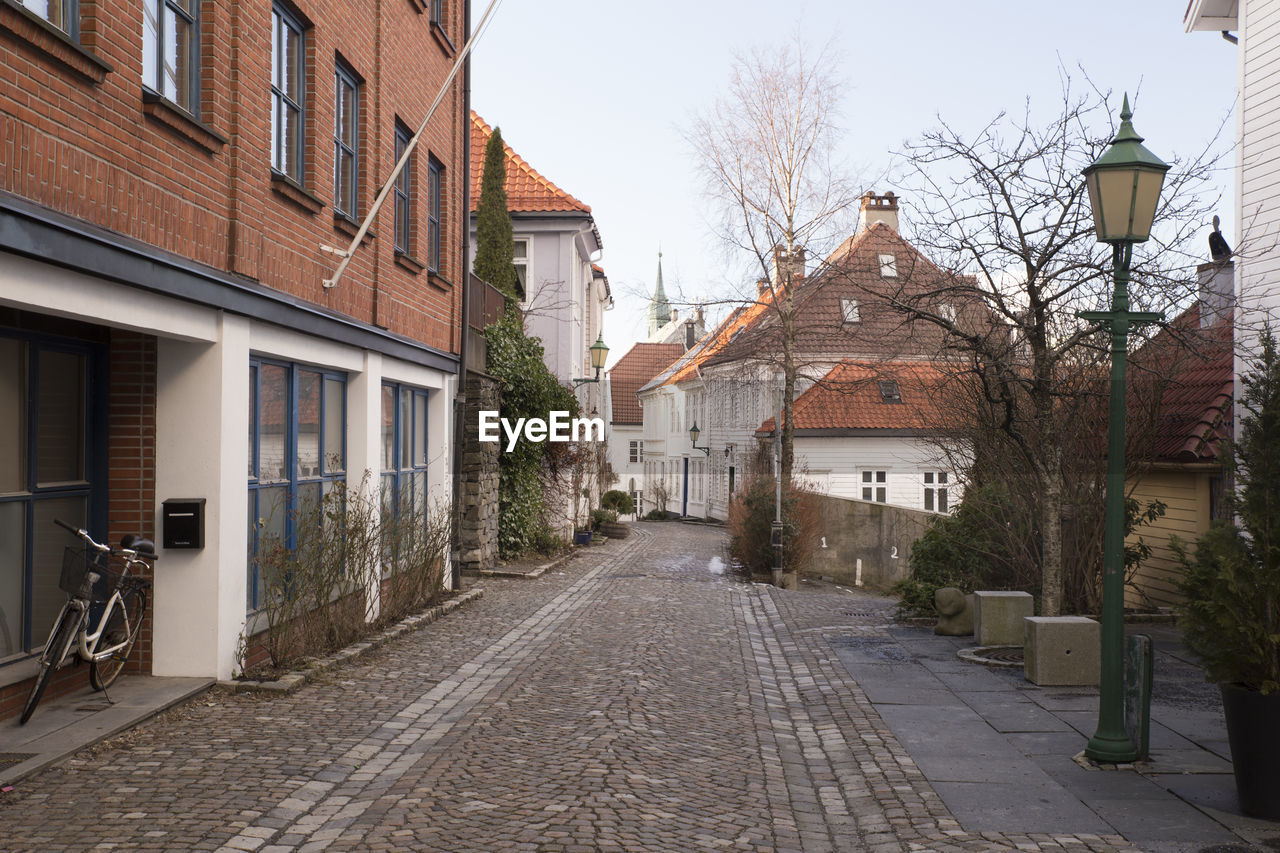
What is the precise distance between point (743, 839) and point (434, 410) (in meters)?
11.8

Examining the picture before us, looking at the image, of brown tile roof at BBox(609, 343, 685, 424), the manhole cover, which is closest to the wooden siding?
the manhole cover

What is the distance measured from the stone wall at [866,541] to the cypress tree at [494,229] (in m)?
8.29

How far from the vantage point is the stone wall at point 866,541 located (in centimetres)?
2233

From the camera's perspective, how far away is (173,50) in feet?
27.5

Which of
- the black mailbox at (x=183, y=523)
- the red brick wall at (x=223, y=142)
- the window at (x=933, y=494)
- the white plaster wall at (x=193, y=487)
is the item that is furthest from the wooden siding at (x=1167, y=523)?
the window at (x=933, y=494)

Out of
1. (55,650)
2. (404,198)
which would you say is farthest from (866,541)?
(55,650)

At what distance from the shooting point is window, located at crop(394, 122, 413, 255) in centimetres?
1477

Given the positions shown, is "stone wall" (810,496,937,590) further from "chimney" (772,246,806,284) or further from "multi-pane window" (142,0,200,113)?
"multi-pane window" (142,0,200,113)

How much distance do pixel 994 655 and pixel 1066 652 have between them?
176cm

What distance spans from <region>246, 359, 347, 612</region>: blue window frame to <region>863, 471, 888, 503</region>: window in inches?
1046

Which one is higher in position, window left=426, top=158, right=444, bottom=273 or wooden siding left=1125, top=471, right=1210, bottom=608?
window left=426, top=158, right=444, bottom=273

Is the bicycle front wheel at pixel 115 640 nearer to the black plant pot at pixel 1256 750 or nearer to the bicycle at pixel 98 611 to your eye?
the bicycle at pixel 98 611

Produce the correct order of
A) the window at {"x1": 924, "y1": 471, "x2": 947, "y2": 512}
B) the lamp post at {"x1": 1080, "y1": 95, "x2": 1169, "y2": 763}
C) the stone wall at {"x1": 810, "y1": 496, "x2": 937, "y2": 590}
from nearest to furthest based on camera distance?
the lamp post at {"x1": 1080, "y1": 95, "x2": 1169, "y2": 763} < the stone wall at {"x1": 810, "y1": 496, "x2": 937, "y2": 590} < the window at {"x1": 924, "y1": 471, "x2": 947, "y2": 512}

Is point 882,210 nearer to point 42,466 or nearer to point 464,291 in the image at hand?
point 464,291
